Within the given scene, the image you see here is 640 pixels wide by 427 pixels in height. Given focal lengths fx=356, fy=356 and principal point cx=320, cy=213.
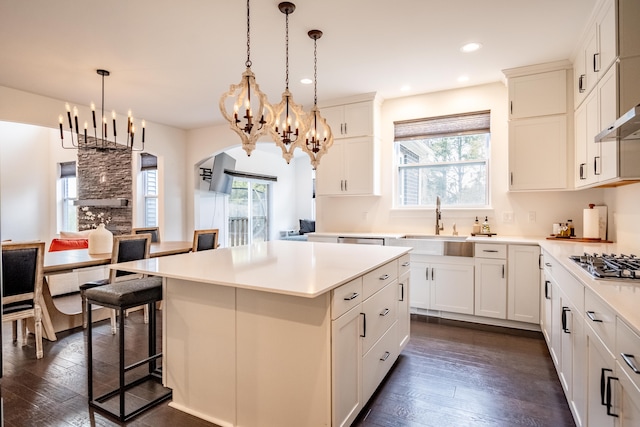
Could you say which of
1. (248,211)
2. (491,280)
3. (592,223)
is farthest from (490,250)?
(248,211)

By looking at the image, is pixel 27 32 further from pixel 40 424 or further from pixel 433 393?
pixel 433 393

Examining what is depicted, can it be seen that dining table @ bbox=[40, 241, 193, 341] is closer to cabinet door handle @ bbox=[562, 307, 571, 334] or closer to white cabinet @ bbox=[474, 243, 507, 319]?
white cabinet @ bbox=[474, 243, 507, 319]

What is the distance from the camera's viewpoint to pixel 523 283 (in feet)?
11.5

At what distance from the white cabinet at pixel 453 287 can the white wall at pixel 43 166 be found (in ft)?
14.1

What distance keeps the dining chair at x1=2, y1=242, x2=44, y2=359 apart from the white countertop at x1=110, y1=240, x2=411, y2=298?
4.27 feet

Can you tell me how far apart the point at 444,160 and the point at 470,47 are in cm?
152

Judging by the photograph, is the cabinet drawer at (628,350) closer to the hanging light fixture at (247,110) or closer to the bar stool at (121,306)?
the hanging light fixture at (247,110)

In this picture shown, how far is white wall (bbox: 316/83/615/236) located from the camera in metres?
3.87

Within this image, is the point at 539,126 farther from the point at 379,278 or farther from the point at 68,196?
the point at 68,196

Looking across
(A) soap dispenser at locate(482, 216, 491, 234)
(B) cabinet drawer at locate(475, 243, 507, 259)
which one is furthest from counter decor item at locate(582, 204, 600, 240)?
(A) soap dispenser at locate(482, 216, 491, 234)

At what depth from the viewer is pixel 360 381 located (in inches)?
80.3

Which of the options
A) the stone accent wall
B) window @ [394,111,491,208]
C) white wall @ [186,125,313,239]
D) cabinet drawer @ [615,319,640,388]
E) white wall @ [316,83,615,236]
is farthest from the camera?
the stone accent wall

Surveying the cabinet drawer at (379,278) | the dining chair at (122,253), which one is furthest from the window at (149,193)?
the cabinet drawer at (379,278)

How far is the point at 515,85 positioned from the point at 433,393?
3.14 m
